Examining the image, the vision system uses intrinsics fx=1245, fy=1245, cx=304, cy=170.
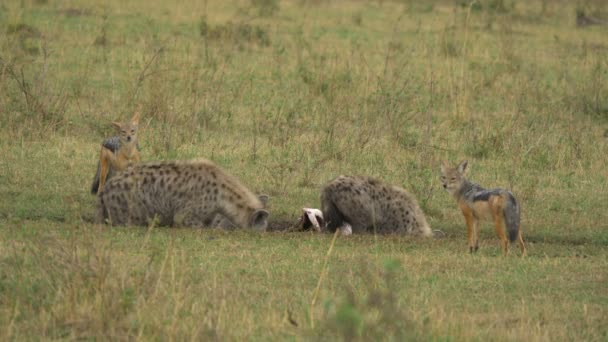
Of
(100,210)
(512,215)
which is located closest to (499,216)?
(512,215)

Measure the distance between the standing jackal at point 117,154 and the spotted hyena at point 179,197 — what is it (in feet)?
2.52

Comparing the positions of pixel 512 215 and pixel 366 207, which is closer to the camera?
pixel 512 215

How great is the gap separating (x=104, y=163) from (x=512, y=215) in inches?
159

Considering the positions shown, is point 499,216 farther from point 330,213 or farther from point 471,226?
point 330,213

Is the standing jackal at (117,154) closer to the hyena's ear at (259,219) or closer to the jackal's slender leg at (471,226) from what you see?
the hyena's ear at (259,219)

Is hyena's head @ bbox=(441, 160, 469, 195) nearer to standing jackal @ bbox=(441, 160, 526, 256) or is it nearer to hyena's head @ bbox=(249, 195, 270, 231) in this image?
standing jackal @ bbox=(441, 160, 526, 256)

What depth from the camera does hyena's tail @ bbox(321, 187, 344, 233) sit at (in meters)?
10.6

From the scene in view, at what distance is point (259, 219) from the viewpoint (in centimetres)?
1018

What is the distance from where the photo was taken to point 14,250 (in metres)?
7.65

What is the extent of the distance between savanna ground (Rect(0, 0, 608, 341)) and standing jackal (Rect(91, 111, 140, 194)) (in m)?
0.27

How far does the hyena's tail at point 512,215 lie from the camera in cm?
895

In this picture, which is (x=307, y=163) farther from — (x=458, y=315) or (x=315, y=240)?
(x=458, y=315)

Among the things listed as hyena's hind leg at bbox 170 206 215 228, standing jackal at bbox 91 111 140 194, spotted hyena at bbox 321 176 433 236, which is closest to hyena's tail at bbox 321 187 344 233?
spotted hyena at bbox 321 176 433 236

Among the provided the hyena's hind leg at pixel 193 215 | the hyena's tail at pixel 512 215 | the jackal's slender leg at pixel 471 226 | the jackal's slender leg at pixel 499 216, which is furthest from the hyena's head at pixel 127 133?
the hyena's tail at pixel 512 215
